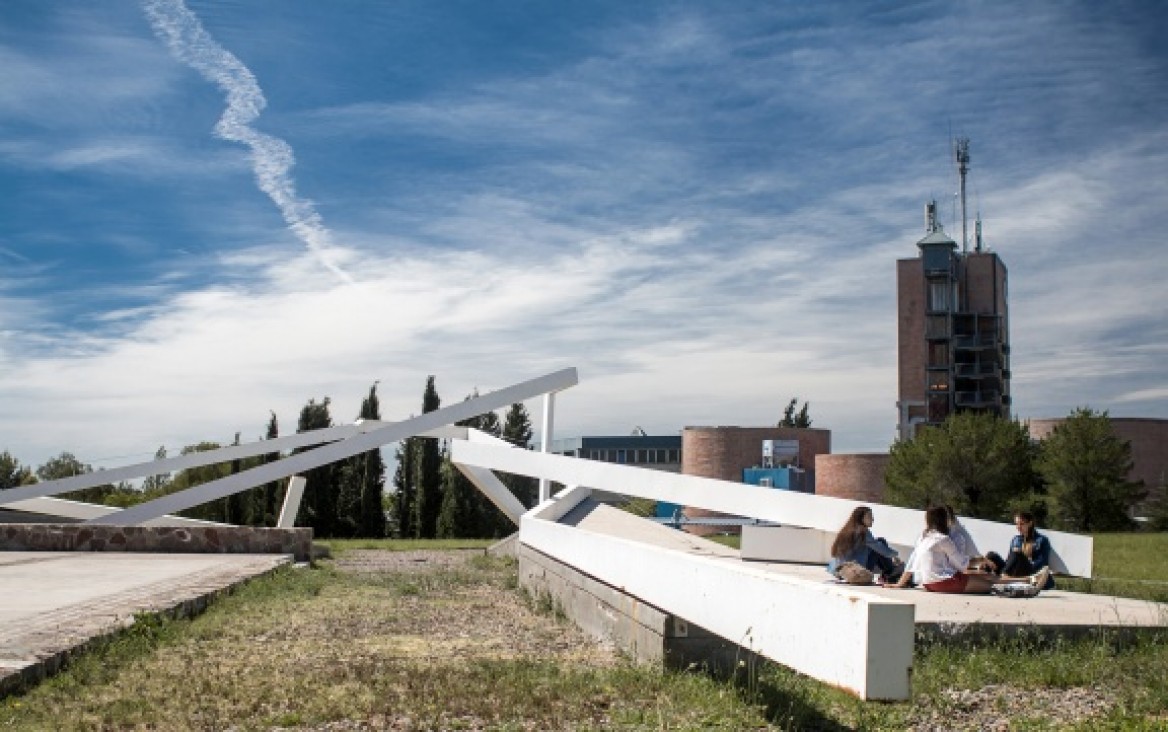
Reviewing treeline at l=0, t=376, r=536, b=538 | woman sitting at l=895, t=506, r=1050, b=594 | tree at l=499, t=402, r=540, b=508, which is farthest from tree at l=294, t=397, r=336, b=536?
woman sitting at l=895, t=506, r=1050, b=594

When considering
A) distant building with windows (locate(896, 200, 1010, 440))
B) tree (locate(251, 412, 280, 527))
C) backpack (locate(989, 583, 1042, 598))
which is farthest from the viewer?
distant building with windows (locate(896, 200, 1010, 440))

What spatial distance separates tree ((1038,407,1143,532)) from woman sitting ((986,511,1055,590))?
32799 millimetres

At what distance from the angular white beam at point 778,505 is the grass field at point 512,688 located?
4.87 metres

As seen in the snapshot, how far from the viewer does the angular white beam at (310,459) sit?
1975cm

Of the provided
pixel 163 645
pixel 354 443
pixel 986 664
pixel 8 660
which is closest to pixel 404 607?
pixel 163 645

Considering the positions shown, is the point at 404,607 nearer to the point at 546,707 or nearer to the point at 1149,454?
the point at 546,707

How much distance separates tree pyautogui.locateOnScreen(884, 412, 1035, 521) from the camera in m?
46.1

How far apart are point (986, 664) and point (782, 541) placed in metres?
8.23

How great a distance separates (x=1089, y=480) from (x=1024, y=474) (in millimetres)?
4755

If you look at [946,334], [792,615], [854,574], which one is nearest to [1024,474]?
[946,334]

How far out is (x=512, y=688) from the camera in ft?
19.3

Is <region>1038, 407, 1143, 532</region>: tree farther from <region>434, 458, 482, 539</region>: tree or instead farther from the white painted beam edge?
the white painted beam edge

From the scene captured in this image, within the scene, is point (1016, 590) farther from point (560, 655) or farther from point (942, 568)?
point (560, 655)

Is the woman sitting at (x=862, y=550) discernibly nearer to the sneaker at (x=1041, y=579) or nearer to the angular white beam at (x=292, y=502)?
the sneaker at (x=1041, y=579)
